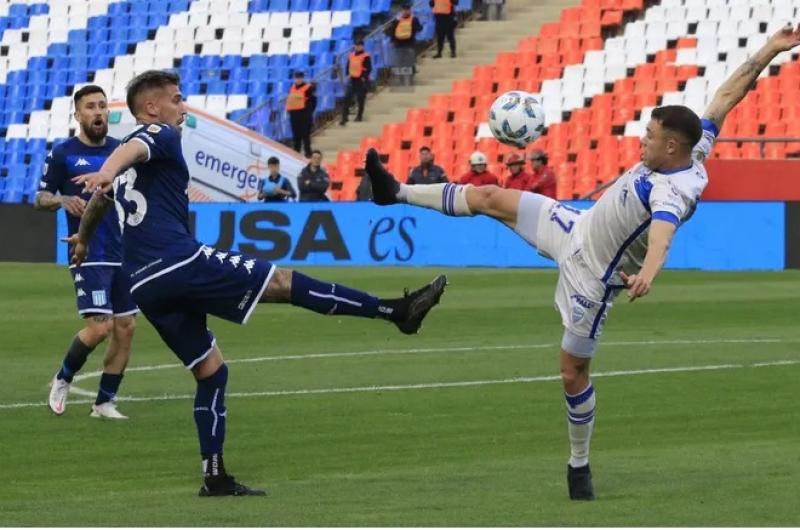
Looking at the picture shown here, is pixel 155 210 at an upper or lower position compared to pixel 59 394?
upper

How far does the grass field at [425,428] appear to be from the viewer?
8.13 m

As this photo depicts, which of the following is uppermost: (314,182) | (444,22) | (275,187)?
(444,22)

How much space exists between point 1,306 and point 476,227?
9904mm

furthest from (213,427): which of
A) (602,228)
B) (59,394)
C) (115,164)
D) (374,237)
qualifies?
(374,237)

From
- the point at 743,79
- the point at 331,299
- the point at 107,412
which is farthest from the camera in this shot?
the point at 107,412

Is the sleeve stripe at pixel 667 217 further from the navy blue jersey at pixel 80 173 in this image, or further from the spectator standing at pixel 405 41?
the spectator standing at pixel 405 41

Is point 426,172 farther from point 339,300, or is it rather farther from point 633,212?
point 633,212

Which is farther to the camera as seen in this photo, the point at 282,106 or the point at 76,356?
the point at 282,106

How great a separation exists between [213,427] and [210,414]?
65mm

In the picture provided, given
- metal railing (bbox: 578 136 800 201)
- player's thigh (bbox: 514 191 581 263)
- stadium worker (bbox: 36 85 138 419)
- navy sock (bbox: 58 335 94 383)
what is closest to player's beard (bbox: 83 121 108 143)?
stadium worker (bbox: 36 85 138 419)

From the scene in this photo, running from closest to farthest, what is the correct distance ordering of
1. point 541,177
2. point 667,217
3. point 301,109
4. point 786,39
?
point 667,217
point 786,39
point 541,177
point 301,109

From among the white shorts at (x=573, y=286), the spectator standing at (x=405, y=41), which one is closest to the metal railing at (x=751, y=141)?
the spectator standing at (x=405, y=41)

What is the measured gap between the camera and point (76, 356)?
12.1 meters

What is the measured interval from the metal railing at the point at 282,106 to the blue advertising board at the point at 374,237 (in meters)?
6.61
